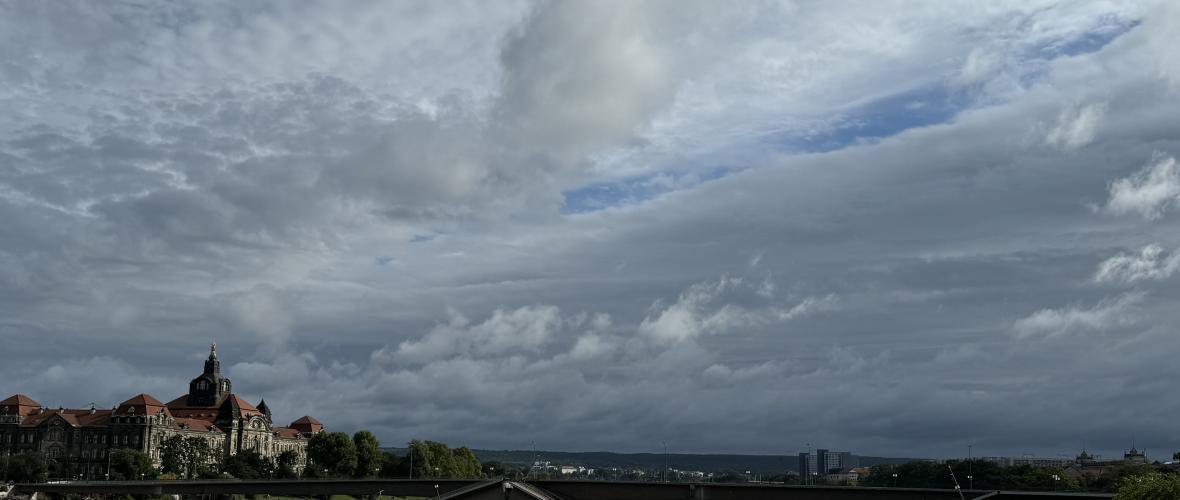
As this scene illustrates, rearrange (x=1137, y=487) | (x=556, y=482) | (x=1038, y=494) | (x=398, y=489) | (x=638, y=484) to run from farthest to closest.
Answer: (x=398, y=489)
(x=556, y=482)
(x=638, y=484)
(x=1038, y=494)
(x=1137, y=487)

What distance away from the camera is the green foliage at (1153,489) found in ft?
296

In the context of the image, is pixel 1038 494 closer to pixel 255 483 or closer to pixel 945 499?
pixel 945 499

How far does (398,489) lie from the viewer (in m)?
196

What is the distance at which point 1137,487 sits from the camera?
310 feet

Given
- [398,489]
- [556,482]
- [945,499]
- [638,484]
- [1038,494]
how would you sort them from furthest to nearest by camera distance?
[398,489], [556,482], [638,484], [945,499], [1038,494]

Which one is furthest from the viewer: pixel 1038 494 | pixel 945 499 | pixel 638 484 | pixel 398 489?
pixel 398 489

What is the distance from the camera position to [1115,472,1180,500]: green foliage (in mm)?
90081

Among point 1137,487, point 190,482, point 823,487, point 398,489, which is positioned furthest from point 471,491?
point 1137,487

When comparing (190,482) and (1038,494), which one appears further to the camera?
(190,482)

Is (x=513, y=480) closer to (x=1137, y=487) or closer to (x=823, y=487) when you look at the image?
(x=823, y=487)

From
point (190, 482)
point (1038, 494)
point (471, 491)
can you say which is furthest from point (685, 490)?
point (190, 482)

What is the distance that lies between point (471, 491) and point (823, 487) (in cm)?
5077

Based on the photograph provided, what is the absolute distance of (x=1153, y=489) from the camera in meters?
91.7

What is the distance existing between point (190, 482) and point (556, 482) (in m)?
74.4
